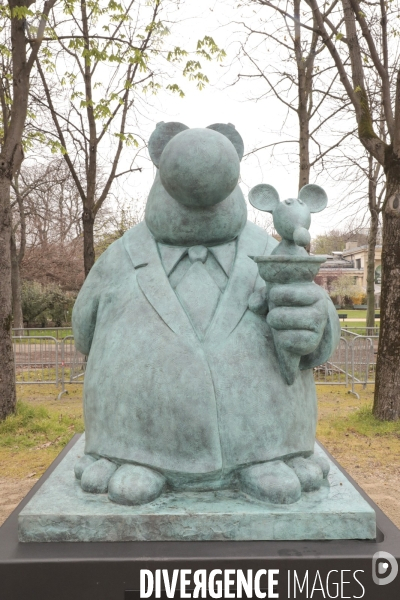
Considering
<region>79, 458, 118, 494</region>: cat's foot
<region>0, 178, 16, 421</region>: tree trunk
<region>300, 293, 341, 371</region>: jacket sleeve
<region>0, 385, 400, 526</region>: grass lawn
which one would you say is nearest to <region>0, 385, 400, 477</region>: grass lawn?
<region>0, 385, 400, 526</region>: grass lawn

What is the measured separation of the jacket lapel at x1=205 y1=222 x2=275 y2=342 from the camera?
2.41m

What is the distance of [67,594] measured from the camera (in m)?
2.07

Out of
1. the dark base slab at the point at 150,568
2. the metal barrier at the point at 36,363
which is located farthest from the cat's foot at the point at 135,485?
the metal barrier at the point at 36,363

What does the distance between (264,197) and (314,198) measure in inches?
9.0

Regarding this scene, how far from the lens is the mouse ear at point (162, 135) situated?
8.78ft

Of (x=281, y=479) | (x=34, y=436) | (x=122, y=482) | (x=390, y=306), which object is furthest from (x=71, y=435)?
(x=281, y=479)

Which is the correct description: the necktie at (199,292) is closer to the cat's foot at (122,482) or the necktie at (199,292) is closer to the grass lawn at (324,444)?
the cat's foot at (122,482)

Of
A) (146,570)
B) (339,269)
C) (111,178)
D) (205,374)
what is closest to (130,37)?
(111,178)

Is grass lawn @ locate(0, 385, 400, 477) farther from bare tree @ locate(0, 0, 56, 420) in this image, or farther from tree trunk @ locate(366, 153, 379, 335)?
tree trunk @ locate(366, 153, 379, 335)

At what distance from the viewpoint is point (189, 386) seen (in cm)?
231

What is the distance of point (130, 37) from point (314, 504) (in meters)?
9.30

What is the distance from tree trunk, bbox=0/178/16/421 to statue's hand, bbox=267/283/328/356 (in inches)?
207

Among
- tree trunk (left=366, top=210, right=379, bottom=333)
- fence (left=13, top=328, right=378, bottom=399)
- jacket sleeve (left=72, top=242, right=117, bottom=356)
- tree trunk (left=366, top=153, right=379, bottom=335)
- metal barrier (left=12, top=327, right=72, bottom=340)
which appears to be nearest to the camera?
jacket sleeve (left=72, top=242, right=117, bottom=356)

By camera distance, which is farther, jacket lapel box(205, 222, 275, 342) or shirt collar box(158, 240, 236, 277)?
shirt collar box(158, 240, 236, 277)
